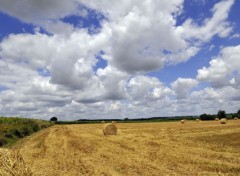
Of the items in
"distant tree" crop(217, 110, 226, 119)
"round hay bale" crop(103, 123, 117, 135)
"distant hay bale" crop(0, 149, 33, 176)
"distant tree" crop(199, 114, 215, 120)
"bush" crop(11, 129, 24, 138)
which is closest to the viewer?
"distant hay bale" crop(0, 149, 33, 176)

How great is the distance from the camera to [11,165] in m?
10.8

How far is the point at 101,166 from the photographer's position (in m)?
15.9

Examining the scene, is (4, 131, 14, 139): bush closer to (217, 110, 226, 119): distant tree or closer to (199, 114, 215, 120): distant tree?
(199, 114, 215, 120): distant tree

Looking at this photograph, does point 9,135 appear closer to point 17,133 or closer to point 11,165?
point 17,133

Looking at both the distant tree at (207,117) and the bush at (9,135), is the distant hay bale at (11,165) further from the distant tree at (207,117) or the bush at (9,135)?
the distant tree at (207,117)

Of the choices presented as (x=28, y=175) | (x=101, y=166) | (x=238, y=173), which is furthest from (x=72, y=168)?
(x=238, y=173)

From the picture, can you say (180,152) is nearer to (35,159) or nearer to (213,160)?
(213,160)

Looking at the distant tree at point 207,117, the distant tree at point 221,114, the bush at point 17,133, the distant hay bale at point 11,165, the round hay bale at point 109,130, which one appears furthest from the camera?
the distant tree at point 221,114

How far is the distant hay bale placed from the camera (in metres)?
10.4

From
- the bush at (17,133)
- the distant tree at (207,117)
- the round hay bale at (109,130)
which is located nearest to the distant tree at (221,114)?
the distant tree at (207,117)

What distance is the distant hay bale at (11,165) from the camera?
410 inches

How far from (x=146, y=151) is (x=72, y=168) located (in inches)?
219

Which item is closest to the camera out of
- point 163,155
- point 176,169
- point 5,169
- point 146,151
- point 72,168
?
point 5,169

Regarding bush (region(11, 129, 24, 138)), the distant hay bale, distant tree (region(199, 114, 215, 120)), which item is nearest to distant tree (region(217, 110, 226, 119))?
distant tree (region(199, 114, 215, 120))
